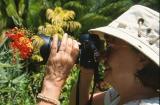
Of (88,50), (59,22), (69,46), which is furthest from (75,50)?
(59,22)

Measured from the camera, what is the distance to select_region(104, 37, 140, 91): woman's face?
1994 millimetres

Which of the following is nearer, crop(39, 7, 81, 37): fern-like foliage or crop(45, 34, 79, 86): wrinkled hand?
crop(45, 34, 79, 86): wrinkled hand

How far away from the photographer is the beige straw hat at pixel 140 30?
188cm

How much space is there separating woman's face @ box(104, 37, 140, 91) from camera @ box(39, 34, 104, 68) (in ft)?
0.56

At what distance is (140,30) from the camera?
1.92 metres

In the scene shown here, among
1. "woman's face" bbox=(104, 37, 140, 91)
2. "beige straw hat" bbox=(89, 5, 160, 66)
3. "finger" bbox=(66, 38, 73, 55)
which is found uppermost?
"beige straw hat" bbox=(89, 5, 160, 66)

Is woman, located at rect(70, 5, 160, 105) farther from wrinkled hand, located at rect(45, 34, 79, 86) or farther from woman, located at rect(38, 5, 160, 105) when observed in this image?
wrinkled hand, located at rect(45, 34, 79, 86)

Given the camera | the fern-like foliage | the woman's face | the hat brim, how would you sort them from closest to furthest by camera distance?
the hat brim < the woman's face < the camera < the fern-like foliage

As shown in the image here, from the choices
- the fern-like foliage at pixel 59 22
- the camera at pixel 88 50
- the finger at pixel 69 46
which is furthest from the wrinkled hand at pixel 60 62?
the fern-like foliage at pixel 59 22

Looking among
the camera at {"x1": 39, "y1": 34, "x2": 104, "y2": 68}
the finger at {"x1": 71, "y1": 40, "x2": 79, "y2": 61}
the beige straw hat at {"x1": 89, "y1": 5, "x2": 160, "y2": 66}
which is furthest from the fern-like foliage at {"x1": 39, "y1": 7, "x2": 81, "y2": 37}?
the beige straw hat at {"x1": 89, "y1": 5, "x2": 160, "y2": 66}

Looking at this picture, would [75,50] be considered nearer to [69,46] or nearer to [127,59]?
[69,46]

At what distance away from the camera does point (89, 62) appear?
7.47 feet

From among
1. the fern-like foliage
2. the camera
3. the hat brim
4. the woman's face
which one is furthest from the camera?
the fern-like foliage

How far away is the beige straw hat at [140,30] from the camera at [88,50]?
215 millimetres
